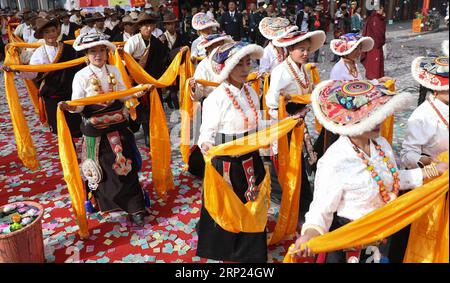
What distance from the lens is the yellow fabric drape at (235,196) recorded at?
306 centimetres

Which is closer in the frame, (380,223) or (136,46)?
(380,223)

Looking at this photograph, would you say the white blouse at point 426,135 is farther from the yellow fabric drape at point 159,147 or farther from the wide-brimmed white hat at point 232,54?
the yellow fabric drape at point 159,147

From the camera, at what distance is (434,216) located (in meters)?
2.17

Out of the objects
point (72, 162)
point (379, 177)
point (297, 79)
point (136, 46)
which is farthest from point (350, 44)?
point (136, 46)

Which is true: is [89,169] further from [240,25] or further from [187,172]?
[240,25]

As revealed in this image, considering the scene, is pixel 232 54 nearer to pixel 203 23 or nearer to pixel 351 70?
pixel 351 70

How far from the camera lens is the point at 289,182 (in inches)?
145

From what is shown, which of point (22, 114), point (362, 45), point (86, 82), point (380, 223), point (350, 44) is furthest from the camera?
point (22, 114)

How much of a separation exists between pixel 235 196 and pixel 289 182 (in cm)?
75

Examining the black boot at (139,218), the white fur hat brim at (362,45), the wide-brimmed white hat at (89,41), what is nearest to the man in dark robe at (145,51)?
the black boot at (139,218)

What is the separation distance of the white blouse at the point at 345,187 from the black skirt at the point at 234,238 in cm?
114

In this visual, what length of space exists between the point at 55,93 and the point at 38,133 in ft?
6.64

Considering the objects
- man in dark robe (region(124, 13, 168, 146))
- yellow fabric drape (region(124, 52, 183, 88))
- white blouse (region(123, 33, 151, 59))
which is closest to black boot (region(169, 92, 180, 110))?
man in dark robe (region(124, 13, 168, 146))

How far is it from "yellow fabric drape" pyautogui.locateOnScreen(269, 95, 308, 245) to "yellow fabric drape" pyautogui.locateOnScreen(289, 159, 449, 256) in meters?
1.68
